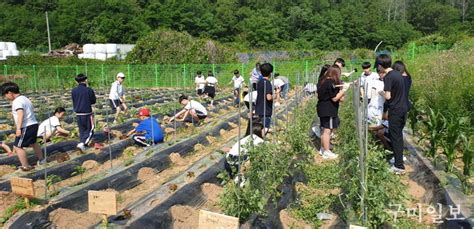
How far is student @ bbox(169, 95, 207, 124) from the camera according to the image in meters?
8.84

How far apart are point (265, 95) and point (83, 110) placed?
124 inches

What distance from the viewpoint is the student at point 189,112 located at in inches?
348

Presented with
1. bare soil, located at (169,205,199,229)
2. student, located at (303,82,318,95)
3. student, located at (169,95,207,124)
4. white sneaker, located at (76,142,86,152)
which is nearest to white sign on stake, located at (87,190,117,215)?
bare soil, located at (169,205,199,229)

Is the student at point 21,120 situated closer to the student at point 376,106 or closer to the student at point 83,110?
the student at point 83,110

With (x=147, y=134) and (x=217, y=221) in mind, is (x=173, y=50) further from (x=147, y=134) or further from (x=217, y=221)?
(x=217, y=221)

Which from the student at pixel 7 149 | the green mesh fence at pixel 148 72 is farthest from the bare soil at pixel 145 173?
the green mesh fence at pixel 148 72

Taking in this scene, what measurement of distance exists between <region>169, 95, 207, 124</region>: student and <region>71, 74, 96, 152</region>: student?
2.10 meters

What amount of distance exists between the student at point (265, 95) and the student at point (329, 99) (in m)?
0.69

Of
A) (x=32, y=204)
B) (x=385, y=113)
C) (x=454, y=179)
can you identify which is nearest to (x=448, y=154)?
(x=454, y=179)

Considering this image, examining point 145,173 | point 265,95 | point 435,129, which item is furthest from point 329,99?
point 145,173

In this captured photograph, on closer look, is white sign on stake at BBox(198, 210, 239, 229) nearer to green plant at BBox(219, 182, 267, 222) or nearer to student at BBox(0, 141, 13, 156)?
green plant at BBox(219, 182, 267, 222)

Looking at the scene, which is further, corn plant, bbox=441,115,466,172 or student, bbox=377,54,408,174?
student, bbox=377,54,408,174

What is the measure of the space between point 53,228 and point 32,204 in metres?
0.61

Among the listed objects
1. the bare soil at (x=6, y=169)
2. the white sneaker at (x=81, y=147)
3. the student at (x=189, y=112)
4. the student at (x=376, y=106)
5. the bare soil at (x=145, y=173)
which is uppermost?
the student at (x=376, y=106)
